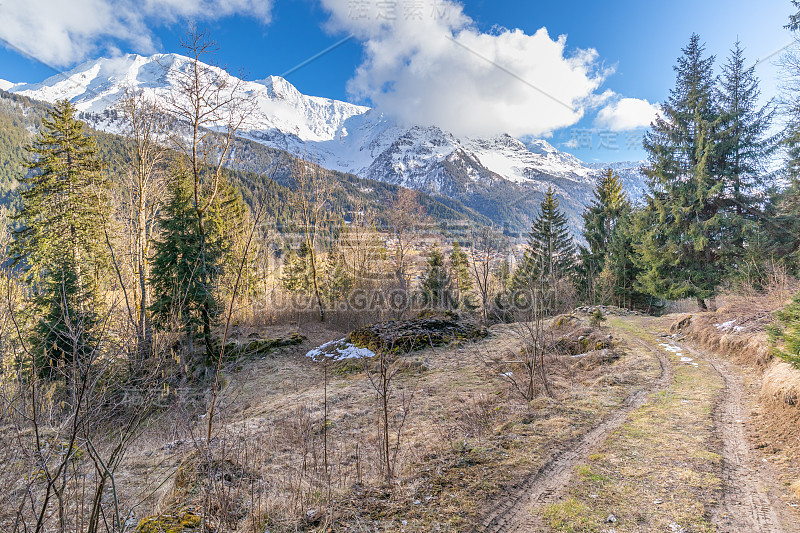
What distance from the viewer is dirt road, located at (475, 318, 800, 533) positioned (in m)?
3.46

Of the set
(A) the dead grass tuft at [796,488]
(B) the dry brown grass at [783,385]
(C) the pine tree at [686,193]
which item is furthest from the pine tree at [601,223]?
(A) the dead grass tuft at [796,488]

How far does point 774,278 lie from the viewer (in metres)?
11.8

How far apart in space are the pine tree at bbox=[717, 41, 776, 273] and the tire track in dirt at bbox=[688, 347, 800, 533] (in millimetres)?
13641

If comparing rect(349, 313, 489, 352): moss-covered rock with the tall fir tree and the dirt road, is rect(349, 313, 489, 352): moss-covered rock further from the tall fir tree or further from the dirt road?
the tall fir tree

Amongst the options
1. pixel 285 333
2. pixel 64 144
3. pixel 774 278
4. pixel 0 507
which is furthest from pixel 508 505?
pixel 64 144

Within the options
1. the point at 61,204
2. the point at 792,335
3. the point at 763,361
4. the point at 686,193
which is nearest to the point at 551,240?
the point at 686,193

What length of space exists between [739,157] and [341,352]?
789 inches

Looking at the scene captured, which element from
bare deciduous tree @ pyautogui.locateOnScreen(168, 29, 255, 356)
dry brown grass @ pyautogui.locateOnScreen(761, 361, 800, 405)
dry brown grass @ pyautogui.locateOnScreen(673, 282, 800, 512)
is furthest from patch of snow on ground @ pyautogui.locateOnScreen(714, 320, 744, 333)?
bare deciduous tree @ pyautogui.locateOnScreen(168, 29, 255, 356)

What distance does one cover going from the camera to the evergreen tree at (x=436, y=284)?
2780cm

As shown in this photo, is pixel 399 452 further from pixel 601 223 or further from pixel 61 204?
pixel 601 223

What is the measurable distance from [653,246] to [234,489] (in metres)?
20.7

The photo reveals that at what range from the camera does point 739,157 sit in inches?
614

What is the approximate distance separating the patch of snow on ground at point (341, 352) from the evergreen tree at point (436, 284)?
11681 mm

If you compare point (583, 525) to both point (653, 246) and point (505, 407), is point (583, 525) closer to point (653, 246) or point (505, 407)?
point (505, 407)
